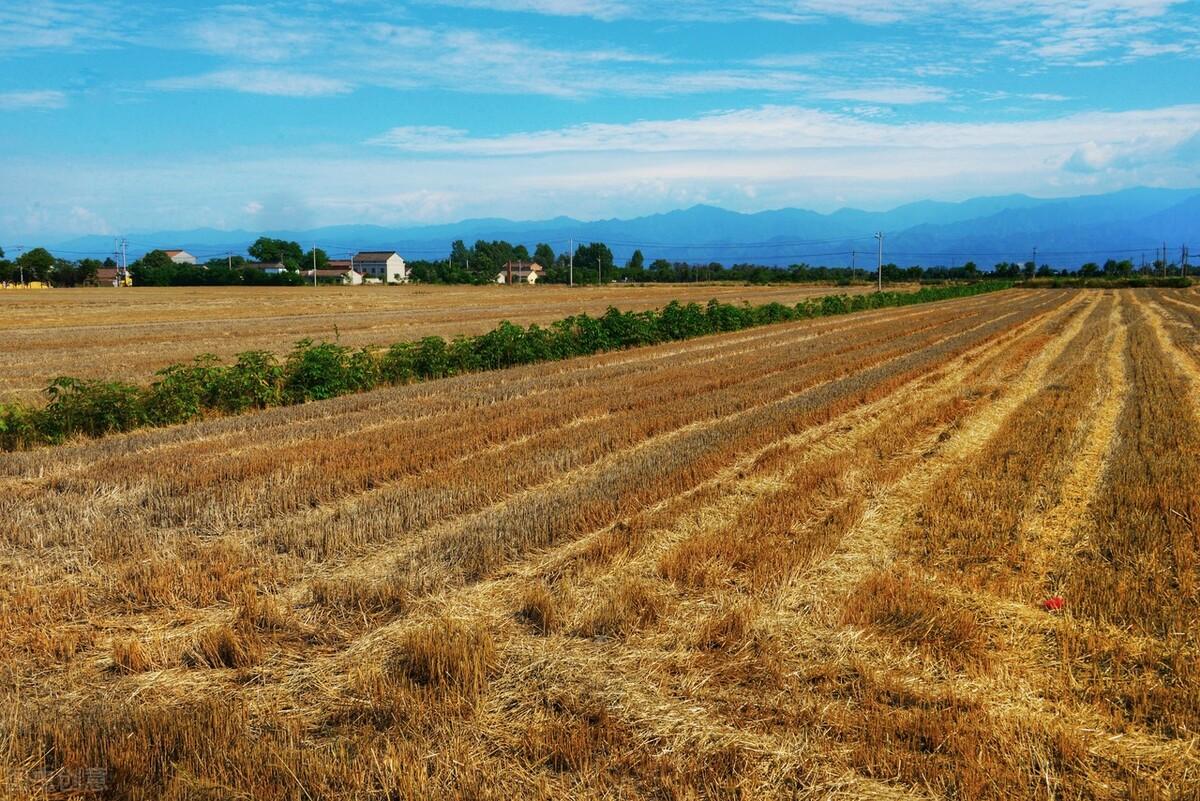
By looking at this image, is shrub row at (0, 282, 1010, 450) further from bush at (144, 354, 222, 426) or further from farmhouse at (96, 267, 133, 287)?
farmhouse at (96, 267, 133, 287)

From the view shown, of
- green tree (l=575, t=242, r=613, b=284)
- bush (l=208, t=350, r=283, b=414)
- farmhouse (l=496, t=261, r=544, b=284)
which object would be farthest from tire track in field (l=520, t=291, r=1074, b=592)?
farmhouse (l=496, t=261, r=544, b=284)

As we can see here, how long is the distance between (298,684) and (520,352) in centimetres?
1651

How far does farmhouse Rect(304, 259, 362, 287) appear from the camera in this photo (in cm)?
13112

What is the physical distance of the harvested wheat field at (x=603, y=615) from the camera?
3863 millimetres

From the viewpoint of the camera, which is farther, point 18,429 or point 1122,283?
point 1122,283

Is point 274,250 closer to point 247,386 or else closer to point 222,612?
point 247,386

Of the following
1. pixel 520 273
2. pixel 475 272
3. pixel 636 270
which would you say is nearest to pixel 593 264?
pixel 636 270

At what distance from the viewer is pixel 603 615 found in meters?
5.43

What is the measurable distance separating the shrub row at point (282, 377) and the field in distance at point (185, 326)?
11.7ft

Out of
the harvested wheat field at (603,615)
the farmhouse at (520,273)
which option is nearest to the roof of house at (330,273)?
the farmhouse at (520,273)

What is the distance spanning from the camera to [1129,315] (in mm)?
41031

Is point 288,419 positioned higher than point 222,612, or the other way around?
point 288,419

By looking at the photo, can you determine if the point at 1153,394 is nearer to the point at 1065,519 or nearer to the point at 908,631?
the point at 1065,519

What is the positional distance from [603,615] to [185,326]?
3993cm
